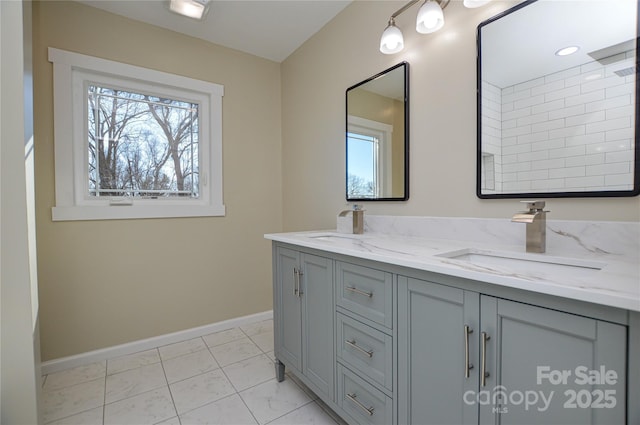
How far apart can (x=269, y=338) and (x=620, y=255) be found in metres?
2.23

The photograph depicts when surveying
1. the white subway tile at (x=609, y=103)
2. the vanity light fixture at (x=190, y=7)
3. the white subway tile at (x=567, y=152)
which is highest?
the vanity light fixture at (x=190, y=7)

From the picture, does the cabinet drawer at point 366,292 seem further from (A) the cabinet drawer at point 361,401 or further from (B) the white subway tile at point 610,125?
(B) the white subway tile at point 610,125

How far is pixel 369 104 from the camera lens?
1914mm

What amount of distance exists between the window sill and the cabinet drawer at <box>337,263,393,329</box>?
1.60 metres

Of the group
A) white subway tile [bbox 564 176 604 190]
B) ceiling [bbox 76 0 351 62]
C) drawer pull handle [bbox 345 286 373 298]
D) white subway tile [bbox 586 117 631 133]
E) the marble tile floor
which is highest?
ceiling [bbox 76 0 351 62]

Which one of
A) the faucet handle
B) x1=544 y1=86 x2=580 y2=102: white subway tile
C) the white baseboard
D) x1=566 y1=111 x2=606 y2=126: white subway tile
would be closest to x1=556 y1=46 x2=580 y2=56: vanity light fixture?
x1=544 y1=86 x2=580 y2=102: white subway tile

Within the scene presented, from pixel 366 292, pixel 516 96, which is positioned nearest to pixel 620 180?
pixel 516 96

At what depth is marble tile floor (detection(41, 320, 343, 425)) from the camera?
152 cm

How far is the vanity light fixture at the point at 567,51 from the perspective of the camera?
1.07 m

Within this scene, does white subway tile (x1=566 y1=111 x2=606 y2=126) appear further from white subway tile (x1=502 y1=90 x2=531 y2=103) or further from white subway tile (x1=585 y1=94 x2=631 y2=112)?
white subway tile (x1=502 y1=90 x2=531 y2=103)

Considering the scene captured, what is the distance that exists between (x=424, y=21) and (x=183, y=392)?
2.39 m

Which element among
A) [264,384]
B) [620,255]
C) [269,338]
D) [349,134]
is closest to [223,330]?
[269,338]

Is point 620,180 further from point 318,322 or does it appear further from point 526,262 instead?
point 318,322

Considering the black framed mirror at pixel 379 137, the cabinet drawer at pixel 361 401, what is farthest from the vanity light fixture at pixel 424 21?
the cabinet drawer at pixel 361 401
